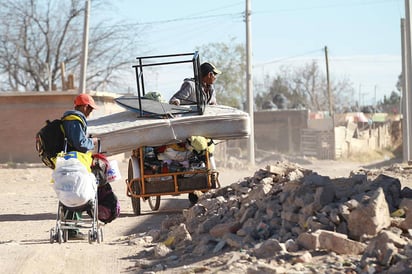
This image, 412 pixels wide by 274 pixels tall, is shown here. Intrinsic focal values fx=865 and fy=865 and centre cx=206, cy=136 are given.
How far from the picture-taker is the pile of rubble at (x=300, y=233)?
23.3 feet

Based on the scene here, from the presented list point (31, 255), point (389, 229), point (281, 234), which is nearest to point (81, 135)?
point (31, 255)

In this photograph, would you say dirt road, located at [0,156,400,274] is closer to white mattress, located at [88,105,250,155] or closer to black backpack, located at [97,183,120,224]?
black backpack, located at [97,183,120,224]

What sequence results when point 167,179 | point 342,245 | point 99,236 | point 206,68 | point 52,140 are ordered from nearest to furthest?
point 342,245
point 52,140
point 99,236
point 167,179
point 206,68

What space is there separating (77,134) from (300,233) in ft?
9.61

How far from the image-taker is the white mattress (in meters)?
12.5

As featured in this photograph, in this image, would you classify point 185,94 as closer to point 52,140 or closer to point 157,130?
point 157,130

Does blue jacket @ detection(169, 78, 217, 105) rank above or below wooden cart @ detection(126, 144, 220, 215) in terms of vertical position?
above

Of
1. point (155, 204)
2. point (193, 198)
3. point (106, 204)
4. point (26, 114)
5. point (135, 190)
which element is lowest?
point (155, 204)

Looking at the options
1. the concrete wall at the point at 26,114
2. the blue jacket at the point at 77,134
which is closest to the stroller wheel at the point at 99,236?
the blue jacket at the point at 77,134

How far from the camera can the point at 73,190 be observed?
9141mm

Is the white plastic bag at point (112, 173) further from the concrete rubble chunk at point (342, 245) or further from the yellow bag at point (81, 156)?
the concrete rubble chunk at point (342, 245)

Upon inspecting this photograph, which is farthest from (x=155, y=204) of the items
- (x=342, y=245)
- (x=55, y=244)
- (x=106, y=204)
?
(x=342, y=245)

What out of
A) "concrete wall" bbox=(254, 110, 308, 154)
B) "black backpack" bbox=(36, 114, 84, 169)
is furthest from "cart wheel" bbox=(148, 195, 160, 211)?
"concrete wall" bbox=(254, 110, 308, 154)

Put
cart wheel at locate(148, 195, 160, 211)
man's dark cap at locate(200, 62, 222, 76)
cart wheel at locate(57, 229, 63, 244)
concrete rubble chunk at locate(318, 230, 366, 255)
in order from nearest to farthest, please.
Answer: concrete rubble chunk at locate(318, 230, 366, 255)
cart wheel at locate(57, 229, 63, 244)
man's dark cap at locate(200, 62, 222, 76)
cart wheel at locate(148, 195, 160, 211)
